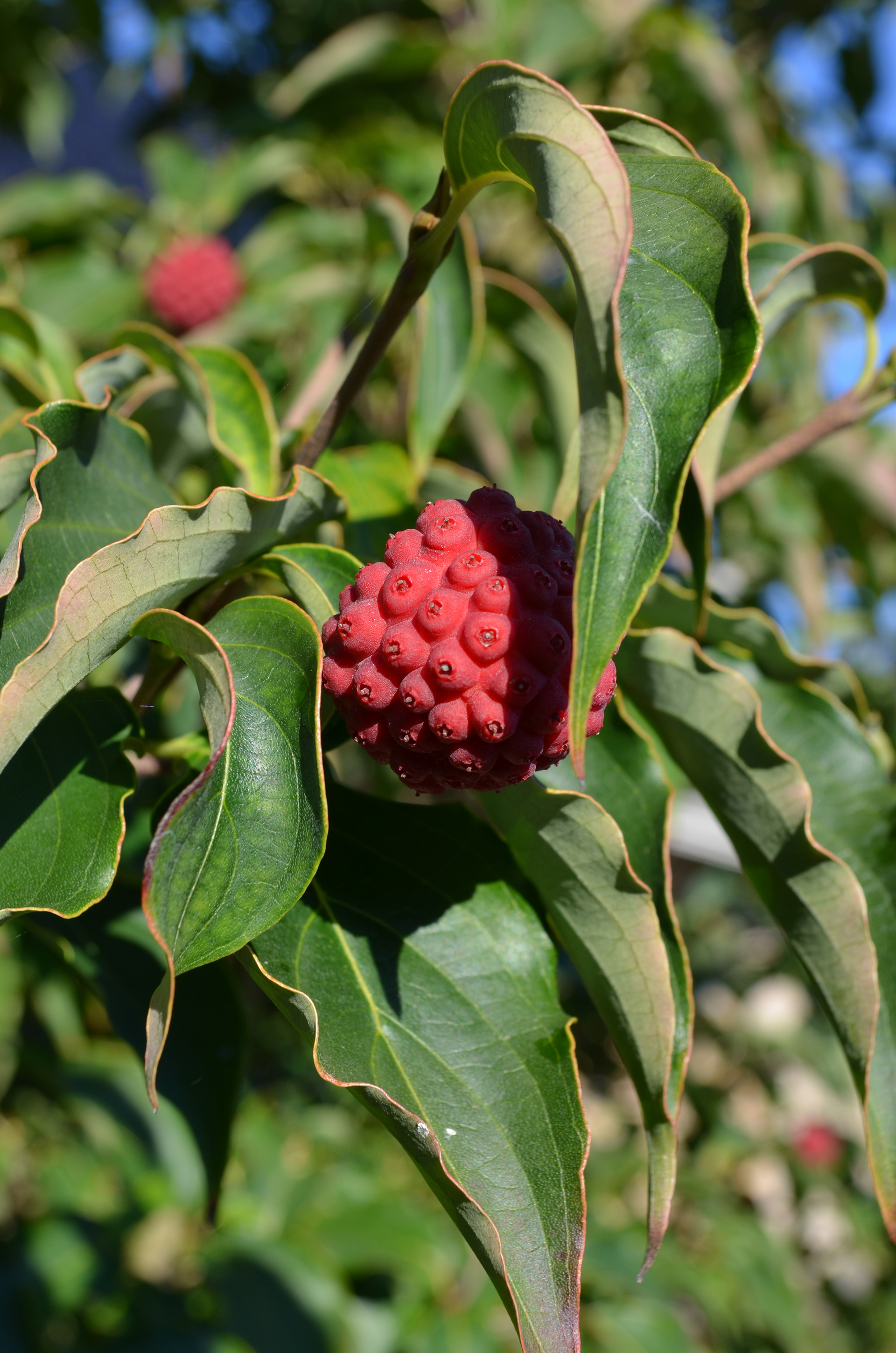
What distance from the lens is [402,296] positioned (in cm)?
62

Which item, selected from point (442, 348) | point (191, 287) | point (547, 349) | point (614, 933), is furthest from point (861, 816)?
point (191, 287)

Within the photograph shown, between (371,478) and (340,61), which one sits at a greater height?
(340,61)

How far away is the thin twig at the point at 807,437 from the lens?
2.97 ft

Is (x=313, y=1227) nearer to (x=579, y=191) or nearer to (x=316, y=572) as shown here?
(x=316, y=572)

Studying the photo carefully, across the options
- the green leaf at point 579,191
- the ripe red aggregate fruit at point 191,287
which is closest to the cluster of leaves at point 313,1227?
the green leaf at point 579,191

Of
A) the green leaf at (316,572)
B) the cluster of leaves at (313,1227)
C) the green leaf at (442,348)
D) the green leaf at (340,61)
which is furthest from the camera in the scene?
the green leaf at (340,61)

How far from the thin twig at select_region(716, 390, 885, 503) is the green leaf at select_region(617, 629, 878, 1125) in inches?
9.3

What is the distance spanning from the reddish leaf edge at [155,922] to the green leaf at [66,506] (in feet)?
0.27

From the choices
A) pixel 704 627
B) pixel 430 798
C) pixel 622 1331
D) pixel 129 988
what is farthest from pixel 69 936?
pixel 622 1331

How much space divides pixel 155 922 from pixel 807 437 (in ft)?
2.35

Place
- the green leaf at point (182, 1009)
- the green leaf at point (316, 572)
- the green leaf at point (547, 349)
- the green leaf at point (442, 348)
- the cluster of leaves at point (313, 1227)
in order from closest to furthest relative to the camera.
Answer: the green leaf at point (316, 572), the green leaf at point (182, 1009), the green leaf at point (442, 348), the green leaf at point (547, 349), the cluster of leaves at point (313, 1227)

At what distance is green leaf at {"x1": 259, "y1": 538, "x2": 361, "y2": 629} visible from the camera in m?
0.62

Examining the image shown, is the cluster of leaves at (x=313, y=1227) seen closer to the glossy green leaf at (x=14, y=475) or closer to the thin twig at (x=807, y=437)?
the glossy green leaf at (x=14, y=475)

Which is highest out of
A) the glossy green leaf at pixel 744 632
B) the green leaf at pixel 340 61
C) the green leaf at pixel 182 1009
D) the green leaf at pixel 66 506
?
the green leaf at pixel 340 61
